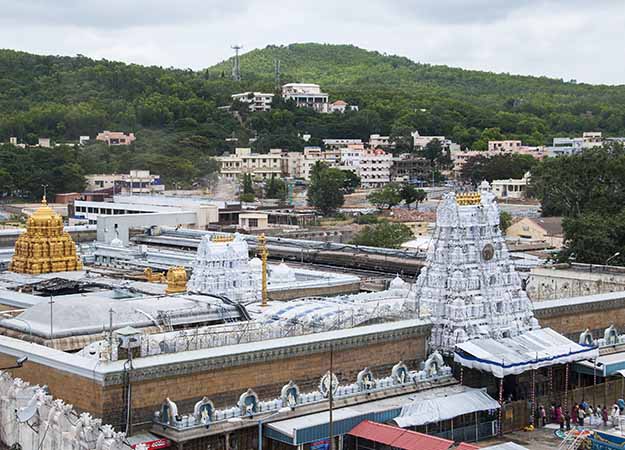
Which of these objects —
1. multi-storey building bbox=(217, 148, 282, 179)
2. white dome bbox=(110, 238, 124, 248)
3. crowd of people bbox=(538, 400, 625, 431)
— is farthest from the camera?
multi-storey building bbox=(217, 148, 282, 179)

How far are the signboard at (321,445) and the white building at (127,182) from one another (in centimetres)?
7152

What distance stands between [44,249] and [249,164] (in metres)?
67.2

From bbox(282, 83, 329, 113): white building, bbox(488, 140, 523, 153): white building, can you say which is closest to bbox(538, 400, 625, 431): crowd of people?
bbox(488, 140, 523, 153): white building

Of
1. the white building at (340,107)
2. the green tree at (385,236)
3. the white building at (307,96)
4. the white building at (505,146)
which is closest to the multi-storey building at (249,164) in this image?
the white building at (505,146)

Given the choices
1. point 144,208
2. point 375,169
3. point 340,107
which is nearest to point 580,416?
point 144,208

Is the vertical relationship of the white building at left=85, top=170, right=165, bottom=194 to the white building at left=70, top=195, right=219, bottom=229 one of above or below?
above

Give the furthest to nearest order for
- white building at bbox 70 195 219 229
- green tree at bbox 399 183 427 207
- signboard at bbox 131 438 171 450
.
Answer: green tree at bbox 399 183 427 207
white building at bbox 70 195 219 229
signboard at bbox 131 438 171 450

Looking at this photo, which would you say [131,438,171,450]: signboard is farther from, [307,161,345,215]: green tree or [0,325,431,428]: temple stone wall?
[307,161,345,215]: green tree

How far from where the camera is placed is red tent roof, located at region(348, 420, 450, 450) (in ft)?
73.8

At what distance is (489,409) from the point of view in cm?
2578

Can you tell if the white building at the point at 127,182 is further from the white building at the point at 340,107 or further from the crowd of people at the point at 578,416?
the crowd of people at the point at 578,416

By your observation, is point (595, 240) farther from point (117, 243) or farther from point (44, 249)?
point (117, 243)

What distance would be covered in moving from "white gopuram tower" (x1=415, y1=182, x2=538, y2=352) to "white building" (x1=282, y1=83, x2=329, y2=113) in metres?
108

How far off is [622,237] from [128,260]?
75.3 ft
